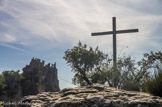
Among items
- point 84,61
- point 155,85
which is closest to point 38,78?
point 84,61

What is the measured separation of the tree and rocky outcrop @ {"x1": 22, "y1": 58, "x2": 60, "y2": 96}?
120 ft

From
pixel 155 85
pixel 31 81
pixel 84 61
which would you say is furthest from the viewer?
pixel 31 81

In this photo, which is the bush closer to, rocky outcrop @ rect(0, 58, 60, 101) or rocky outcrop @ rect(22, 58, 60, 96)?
rocky outcrop @ rect(0, 58, 60, 101)

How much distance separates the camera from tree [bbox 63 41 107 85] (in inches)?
1054

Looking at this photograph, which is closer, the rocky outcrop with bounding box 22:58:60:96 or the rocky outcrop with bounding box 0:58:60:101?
the rocky outcrop with bounding box 0:58:60:101

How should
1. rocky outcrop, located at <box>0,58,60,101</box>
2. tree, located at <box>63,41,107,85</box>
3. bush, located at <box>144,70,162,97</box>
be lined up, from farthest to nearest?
rocky outcrop, located at <box>0,58,60,101</box> → tree, located at <box>63,41,107,85</box> → bush, located at <box>144,70,162,97</box>

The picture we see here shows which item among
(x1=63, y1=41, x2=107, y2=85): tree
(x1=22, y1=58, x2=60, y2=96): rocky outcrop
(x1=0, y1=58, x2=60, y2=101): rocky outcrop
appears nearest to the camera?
(x1=63, y1=41, x2=107, y2=85): tree

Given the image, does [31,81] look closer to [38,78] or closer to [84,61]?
[38,78]

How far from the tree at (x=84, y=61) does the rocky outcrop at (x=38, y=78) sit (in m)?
36.6

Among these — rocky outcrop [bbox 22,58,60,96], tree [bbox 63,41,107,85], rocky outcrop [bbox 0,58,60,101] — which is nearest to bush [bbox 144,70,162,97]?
tree [bbox 63,41,107,85]

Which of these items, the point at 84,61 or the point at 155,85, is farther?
the point at 84,61

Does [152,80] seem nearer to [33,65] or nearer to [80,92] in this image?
[80,92]

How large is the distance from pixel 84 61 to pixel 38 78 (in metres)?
42.1

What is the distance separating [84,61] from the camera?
26.9m
